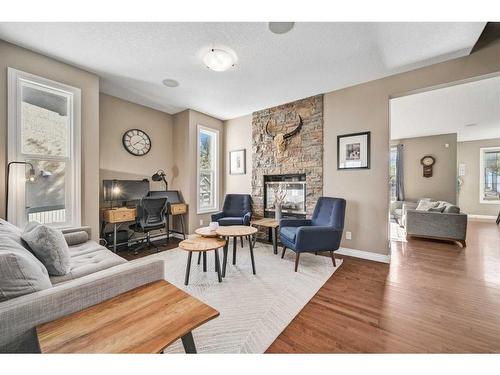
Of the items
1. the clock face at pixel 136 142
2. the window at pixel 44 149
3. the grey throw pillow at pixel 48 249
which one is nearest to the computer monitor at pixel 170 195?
the clock face at pixel 136 142

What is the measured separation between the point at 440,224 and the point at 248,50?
446 centimetres

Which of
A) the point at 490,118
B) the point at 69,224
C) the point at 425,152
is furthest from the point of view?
the point at 425,152

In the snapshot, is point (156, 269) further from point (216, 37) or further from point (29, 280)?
point (216, 37)

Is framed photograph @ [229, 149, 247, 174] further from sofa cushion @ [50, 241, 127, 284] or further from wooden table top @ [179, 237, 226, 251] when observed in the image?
sofa cushion @ [50, 241, 127, 284]

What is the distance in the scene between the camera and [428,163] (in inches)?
236

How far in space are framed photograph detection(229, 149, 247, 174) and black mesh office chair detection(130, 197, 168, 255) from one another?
5.81ft

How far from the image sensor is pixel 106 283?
1111 mm

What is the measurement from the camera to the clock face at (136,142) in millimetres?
3725

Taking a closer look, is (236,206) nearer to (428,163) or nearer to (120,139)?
(120,139)

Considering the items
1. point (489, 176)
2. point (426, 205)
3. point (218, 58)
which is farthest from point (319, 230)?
point (489, 176)

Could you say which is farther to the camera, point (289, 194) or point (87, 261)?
point (289, 194)

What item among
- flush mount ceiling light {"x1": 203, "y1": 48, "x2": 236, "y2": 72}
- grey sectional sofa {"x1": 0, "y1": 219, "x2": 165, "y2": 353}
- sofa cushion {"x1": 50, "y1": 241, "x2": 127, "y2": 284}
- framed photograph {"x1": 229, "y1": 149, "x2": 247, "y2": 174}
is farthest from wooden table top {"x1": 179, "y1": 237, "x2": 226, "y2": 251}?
framed photograph {"x1": 229, "y1": 149, "x2": 247, "y2": 174}
